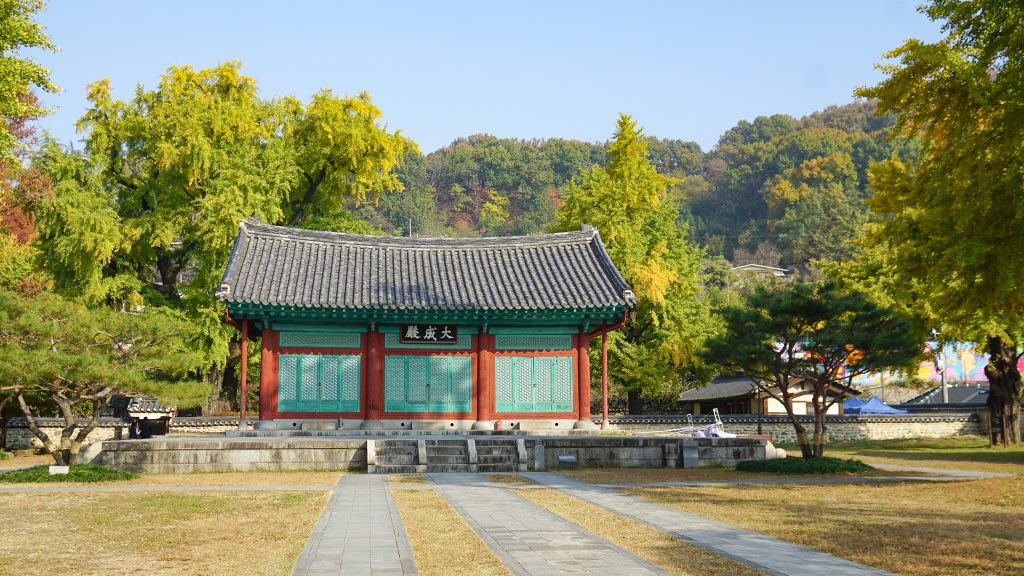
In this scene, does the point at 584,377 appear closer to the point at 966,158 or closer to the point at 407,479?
the point at 407,479

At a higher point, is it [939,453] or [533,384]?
[533,384]

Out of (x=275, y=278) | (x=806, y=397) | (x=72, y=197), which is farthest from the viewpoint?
(x=806, y=397)

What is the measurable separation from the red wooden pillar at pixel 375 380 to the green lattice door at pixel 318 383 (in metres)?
0.40

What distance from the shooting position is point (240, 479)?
18984 millimetres

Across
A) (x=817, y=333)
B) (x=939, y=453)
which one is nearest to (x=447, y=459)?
(x=817, y=333)

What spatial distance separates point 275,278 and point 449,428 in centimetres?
704

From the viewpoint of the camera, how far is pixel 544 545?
33.5 feet

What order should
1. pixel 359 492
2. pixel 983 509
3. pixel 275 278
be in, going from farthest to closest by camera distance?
pixel 275 278, pixel 359 492, pixel 983 509

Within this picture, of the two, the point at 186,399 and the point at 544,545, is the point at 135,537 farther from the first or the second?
the point at 186,399

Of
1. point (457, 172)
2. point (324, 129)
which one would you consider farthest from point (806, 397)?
point (457, 172)

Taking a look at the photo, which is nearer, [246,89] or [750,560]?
[750,560]

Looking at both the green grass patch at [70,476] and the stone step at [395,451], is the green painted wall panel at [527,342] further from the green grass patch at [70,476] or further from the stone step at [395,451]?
the green grass patch at [70,476]

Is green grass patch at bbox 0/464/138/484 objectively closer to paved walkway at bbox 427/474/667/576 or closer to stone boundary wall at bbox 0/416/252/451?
paved walkway at bbox 427/474/667/576

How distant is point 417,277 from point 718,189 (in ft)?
329
